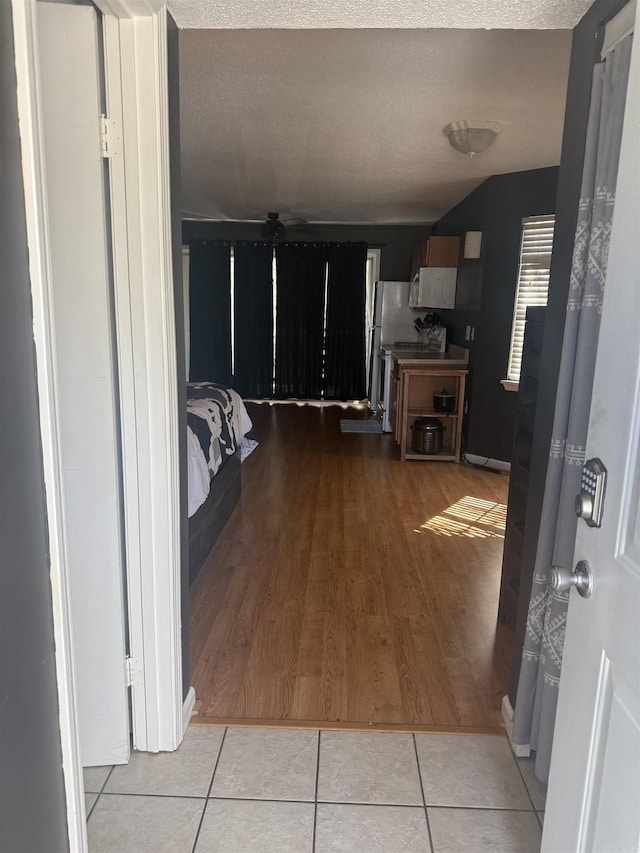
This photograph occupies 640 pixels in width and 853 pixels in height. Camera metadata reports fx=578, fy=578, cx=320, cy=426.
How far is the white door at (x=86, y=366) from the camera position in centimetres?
138

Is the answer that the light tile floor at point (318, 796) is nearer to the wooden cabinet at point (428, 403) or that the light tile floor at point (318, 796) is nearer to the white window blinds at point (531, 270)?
the white window blinds at point (531, 270)

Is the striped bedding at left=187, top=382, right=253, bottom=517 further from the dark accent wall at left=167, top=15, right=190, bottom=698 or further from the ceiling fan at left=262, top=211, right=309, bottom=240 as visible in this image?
the ceiling fan at left=262, top=211, right=309, bottom=240

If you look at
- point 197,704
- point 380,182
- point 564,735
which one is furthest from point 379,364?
point 564,735

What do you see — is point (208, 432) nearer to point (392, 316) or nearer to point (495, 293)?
point (495, 293)

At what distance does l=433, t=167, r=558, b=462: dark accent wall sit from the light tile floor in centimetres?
327

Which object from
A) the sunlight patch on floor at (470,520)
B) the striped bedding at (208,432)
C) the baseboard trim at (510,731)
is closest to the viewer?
the baseboard trim at (510,731)

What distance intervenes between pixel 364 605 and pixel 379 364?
4.84 meters

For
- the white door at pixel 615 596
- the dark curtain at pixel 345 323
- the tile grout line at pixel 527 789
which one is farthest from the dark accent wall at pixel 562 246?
the dark curtain at pixel 345 323

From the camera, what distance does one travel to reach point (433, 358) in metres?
5.52

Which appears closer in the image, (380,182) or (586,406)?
(586,406)

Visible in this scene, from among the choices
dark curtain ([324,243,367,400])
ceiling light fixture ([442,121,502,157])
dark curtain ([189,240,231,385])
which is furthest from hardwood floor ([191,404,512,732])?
dark curtain ([189,240,231,385])

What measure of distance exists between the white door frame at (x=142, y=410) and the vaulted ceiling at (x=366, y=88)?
0.22 metres

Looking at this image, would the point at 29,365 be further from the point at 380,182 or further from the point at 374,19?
the point at 380,182

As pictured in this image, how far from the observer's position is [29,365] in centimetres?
99
